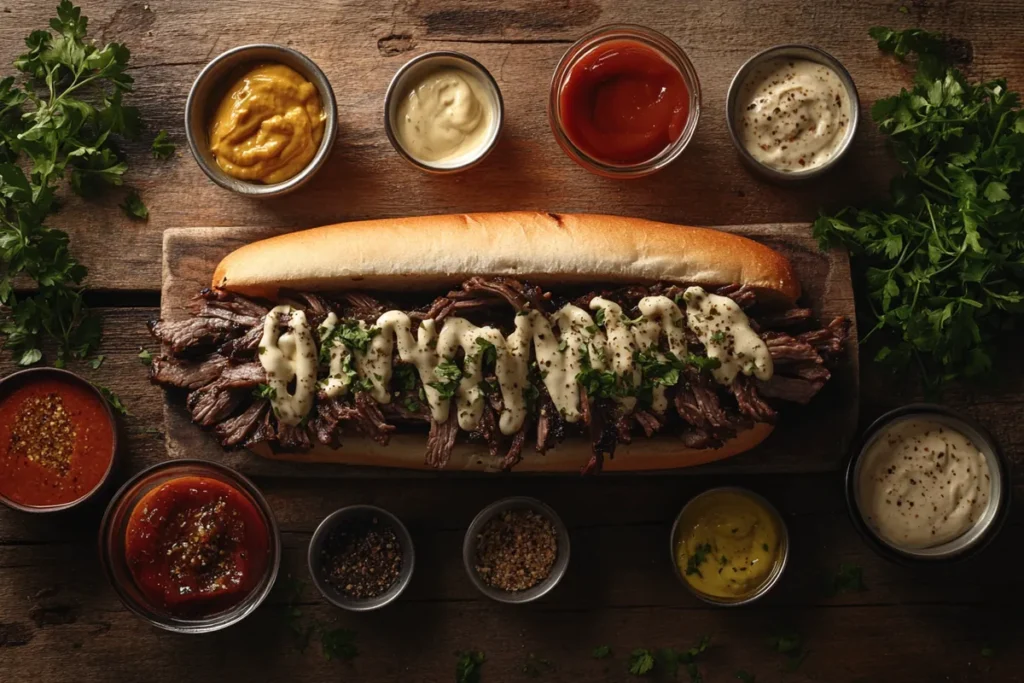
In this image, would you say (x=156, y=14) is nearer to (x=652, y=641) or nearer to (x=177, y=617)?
(x=177, y=617)

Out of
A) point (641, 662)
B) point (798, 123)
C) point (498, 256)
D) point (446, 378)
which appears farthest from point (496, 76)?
point (641, 662)

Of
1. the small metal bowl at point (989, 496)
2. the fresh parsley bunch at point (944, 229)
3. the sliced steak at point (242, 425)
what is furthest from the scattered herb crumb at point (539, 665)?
the fresh parsley bunch at point (944, 229)

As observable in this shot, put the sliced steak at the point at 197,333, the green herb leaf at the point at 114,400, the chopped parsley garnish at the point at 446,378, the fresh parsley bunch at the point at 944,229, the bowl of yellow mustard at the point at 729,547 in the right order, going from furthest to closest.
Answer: the green herb leaf at the point at 114,400, the bowl of yellow mustard at the point at 729,547, the fresh parsley bunch at the point at 944,229, the sliced steak at the point at 197,333, the chopped parsley garnish at the point at 446,378

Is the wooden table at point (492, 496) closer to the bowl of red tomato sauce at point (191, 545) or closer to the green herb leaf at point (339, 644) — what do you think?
the green herb leaf at point (339, 644)

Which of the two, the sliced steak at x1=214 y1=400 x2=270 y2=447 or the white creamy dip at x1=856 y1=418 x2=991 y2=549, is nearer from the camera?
the sliced steak at x1=214 y1=400 x2=270 y2=447

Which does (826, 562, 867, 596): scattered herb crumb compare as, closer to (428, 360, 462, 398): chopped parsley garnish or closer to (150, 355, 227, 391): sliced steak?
(428, 360, 462, 398): chopped parsley garnish

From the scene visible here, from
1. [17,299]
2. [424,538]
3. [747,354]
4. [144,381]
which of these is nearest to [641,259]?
[747,354]

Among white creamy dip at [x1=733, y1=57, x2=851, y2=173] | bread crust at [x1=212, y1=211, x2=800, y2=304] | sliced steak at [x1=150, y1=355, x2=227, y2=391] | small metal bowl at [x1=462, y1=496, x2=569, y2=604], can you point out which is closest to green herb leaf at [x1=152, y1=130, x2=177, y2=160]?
bread crust at [x1=212, y1=211, x2=800, y2=304]
